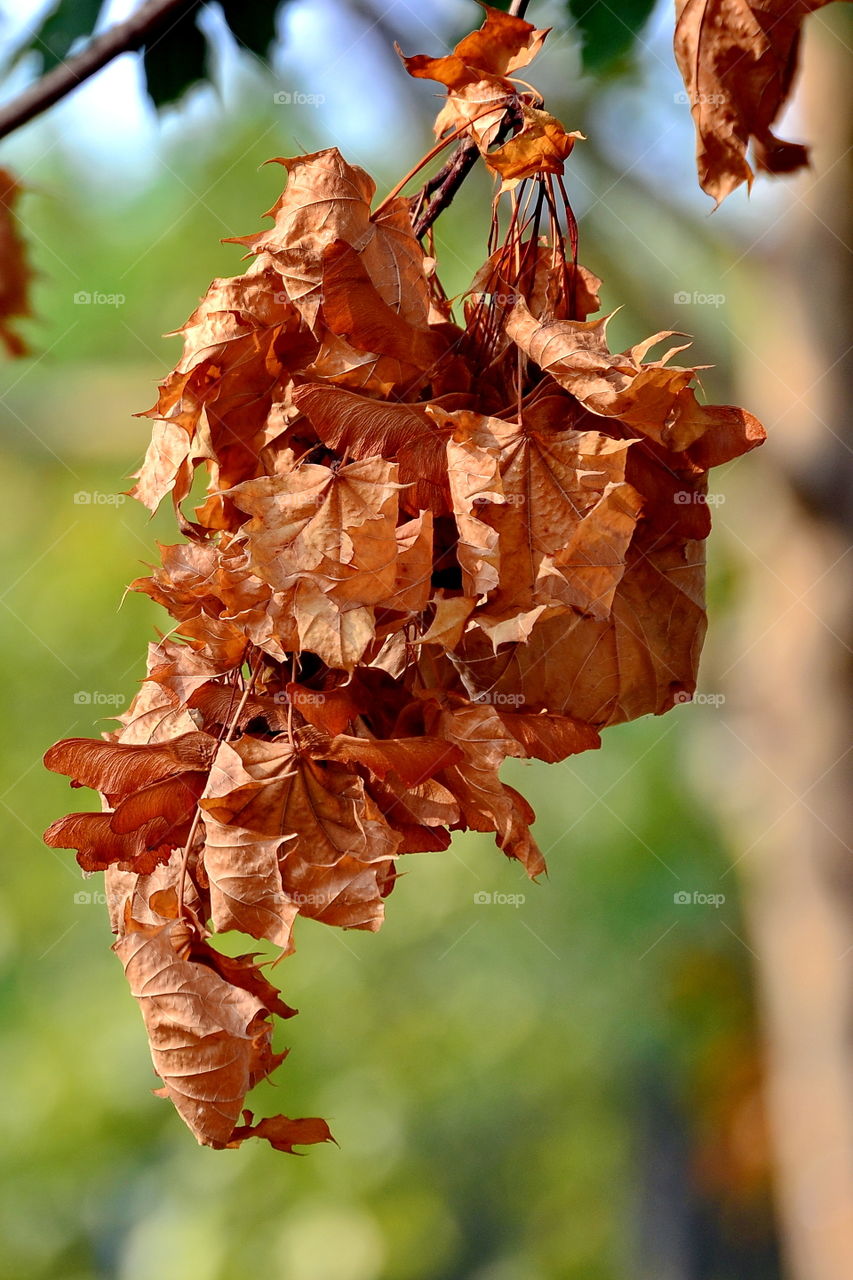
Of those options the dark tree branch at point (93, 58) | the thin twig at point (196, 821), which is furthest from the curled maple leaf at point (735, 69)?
the dark tree branch at point (93, 58)

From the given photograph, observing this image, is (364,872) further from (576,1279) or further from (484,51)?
(576,1279)

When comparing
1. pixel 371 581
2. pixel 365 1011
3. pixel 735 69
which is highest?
pixel 735 69

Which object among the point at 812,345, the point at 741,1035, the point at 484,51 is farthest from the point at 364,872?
the point at 741,1035

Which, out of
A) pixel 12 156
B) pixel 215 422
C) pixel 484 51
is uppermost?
pixel 12 156

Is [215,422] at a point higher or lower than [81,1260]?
higher

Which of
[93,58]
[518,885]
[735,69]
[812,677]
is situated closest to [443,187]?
[735,69]

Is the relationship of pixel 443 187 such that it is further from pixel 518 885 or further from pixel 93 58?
pixel 518 885

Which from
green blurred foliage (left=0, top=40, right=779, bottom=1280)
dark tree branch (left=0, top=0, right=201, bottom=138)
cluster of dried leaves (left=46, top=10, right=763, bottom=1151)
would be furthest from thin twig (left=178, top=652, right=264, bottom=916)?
green blurred foliage (left=0, top=40, right=779, bottom=1280)

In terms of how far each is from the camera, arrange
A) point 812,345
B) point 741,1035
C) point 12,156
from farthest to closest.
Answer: point 741,1035 < point 12,156 < point 812,345
